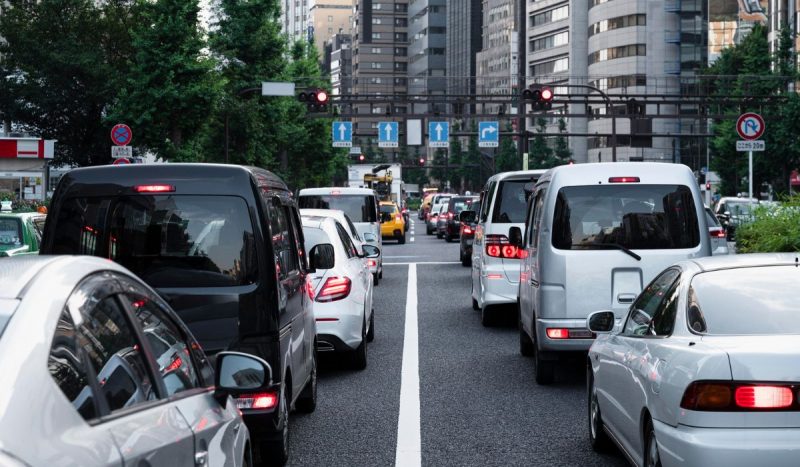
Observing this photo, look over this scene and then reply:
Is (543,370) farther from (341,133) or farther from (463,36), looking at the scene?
(463,36)

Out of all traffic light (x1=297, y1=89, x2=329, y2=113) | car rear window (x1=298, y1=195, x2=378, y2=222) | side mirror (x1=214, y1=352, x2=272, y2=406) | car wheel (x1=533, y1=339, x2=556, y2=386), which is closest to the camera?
side mirror (x1=214, y1=352, x2=272, y2=406)

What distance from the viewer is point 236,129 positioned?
2350 inches

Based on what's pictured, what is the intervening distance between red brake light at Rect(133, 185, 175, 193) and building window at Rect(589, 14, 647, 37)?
381 ft

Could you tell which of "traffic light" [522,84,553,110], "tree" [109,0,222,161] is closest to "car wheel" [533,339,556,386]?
"traffic light" [522,84,553,110]

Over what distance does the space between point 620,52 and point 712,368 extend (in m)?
119

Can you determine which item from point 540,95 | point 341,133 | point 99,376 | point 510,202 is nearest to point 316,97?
point 540,95

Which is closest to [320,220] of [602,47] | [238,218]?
[238,218]

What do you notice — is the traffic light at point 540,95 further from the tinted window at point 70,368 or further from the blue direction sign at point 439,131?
the tinted window at point 70,368

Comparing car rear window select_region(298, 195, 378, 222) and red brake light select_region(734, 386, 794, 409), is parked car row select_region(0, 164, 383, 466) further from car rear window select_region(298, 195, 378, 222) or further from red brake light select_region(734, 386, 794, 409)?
car rear window select_region(298, 195, 378, 222)

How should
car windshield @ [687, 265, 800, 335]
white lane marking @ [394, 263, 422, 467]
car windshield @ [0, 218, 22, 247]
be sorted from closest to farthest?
car windshield @ [687, 265, 800, 335] → white lane marking @ [394, 263, 422, 467] → car windshield @ [0, 218, 22, 247]

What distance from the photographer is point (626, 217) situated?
10.9 m

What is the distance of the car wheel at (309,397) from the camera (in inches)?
372

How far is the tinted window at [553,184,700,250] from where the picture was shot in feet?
35.4

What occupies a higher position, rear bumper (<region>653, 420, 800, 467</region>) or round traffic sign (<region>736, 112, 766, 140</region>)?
round traffic sign (<region>736, 112, 766, 140</region>)
